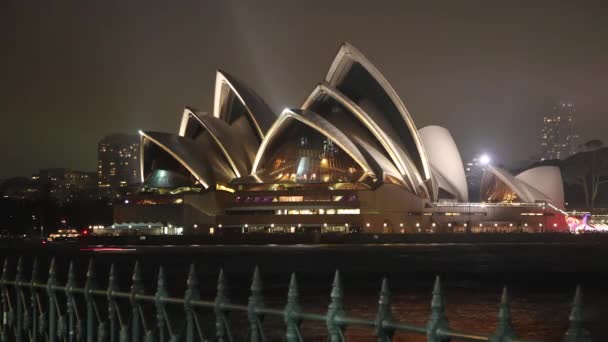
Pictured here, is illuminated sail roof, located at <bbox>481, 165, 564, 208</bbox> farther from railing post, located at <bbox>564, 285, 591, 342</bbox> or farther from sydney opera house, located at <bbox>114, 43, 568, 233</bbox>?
railing post, located at <bbox>564, 285, 591, 342</bbox>

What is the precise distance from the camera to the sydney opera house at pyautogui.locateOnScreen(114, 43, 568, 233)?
70938 mm

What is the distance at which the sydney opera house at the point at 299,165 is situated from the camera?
233ft

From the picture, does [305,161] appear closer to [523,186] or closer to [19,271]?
[523,186]

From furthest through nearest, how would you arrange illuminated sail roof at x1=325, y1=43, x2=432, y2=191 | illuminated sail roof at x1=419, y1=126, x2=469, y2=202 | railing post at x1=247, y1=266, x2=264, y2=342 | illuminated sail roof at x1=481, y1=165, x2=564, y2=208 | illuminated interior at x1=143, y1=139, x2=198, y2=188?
illuminated sail roof at x1=481, y1=165, x2=564, y2=208
illuminated sail roof at x1=419, y1=126, x2=469, y2=202
illuminated interior at x1=143, y1=139, x2=198, y2=188
illuminated sail roof at x1=325, y1=43, x2=432, y2=191
railing post at x1=247, y1=266, x2=264, y2=342

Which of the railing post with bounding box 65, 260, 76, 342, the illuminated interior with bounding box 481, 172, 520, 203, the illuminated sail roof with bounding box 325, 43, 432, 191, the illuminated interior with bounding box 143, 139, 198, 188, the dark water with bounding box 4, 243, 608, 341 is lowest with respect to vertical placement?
the dark water with bounding box 4, 243, 608, 341

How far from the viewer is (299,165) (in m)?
73.8

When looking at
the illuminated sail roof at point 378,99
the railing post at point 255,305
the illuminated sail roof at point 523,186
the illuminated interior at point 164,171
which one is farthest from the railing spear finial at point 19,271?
the illuminated sail roof at point 523,186

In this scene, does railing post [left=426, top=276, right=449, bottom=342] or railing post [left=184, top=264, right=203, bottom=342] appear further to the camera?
railing post [left=184, top=264, right=203, bottom=342]

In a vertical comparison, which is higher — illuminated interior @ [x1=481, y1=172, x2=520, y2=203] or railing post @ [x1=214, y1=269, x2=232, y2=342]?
illuminated interior @ [x1=481, y1=172, x2=520, y2=203]

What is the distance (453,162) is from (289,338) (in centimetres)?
7817

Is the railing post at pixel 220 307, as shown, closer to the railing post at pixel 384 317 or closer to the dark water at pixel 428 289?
the railing post at pixel 384 317

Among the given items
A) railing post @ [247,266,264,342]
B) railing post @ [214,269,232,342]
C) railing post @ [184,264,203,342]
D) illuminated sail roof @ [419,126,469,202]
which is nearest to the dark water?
railing post @ [184,264,203,342]

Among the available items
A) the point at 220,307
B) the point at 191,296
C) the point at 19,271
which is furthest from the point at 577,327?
the point at 19,271

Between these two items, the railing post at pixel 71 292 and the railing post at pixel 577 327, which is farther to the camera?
the railing post at pixel 71 292
